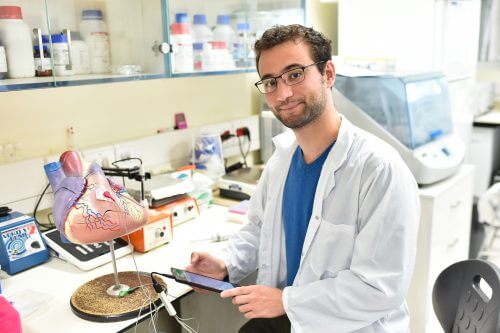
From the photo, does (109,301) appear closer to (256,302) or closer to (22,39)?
(256,302)

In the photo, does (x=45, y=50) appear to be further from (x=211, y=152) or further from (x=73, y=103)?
(x=211, y=152)

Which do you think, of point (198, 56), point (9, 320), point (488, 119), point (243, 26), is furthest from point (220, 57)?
point (488, 119)

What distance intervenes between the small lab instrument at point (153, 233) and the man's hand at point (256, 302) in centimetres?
45

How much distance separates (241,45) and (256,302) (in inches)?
51.8

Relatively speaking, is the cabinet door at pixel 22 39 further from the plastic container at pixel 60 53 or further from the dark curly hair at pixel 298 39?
the dark curly hair at pixel 298 39

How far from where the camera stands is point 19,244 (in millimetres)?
1474

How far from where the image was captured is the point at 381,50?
2535 millimetres

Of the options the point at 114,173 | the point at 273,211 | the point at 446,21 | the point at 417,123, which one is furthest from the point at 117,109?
the point at 446,21

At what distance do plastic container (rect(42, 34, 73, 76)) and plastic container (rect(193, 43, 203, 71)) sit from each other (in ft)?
1.84

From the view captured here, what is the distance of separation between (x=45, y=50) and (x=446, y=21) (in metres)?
2.00

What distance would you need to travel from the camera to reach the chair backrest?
3.26ft

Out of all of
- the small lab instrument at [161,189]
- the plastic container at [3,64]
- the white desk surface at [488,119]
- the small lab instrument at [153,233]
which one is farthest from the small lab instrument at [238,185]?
the white desk surface at [488,119]

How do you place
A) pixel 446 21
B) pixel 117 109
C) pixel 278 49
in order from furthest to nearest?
pixel 446 21, pixel 117 109, pixel 278 49

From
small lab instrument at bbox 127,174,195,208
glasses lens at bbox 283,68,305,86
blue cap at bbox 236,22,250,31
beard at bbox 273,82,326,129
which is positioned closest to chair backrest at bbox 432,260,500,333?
beard at bbox 273,82,326,129
